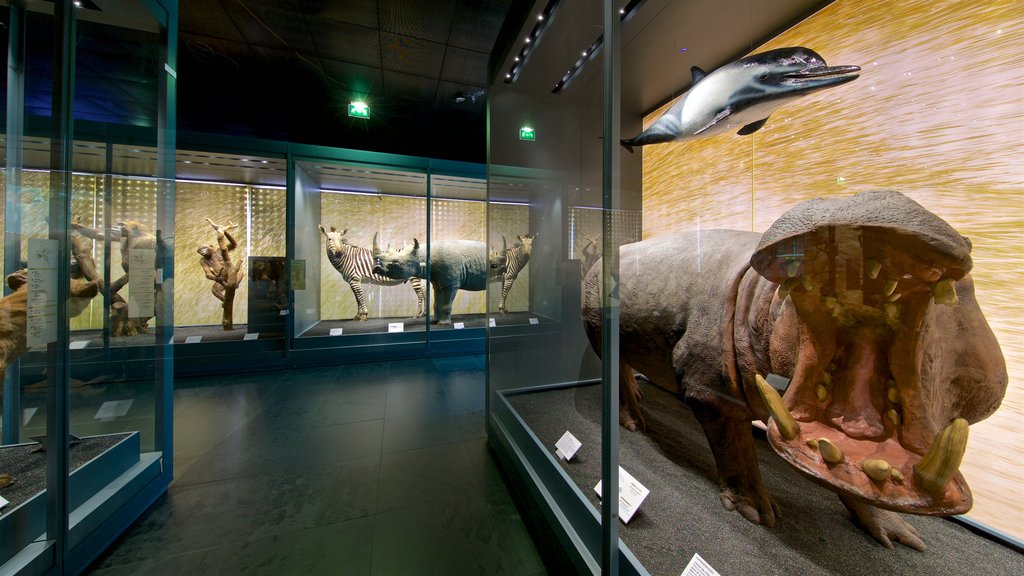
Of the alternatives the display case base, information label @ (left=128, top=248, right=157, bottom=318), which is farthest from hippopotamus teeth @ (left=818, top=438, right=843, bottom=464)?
information label @ (left=128, top=248, right=157, bottom=318)

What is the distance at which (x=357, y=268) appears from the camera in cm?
480

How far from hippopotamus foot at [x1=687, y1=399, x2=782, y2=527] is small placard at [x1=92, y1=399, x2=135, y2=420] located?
2992 mm

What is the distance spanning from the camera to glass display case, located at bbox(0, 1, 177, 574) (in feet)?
4.14

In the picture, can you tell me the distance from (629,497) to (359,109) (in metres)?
5.26

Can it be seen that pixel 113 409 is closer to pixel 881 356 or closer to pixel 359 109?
pixel 881 356

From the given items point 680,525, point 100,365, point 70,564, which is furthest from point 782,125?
point 100,365

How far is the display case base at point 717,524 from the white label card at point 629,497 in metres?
0.06

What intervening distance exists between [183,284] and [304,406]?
3.01 m

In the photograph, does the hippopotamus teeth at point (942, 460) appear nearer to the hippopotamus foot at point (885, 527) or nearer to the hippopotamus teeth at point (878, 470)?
the hippopotamus teeth at point (878, 470)

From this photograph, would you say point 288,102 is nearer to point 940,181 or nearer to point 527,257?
point 527,257

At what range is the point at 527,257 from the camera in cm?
253

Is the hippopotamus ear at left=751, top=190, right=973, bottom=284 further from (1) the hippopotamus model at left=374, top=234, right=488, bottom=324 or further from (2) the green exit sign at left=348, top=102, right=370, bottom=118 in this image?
(2) the green exit sign at left=348, top=102, right=370, bottom=118

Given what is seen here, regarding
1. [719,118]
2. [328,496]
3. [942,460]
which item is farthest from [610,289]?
[328,496]

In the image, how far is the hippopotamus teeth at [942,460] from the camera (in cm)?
49
